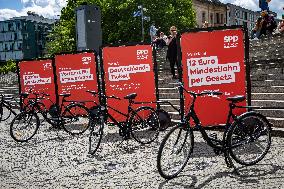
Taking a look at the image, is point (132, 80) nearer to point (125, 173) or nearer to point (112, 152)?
point (112, 152)

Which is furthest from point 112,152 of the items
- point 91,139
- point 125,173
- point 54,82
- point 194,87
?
point 54,82

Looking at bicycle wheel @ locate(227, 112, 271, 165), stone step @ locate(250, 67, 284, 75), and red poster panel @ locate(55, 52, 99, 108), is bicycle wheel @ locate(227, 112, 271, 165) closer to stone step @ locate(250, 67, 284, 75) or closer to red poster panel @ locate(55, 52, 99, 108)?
stone step @ locate(250, 67, 284, 75)

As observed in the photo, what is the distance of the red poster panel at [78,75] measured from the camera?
11250mm

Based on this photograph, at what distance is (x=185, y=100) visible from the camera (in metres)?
8.07

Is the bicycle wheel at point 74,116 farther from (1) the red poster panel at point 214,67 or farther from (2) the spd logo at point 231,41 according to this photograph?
(2) the spd logo at point 231,41

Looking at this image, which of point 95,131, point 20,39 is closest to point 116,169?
point 95,131

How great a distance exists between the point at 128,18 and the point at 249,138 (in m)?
37.1

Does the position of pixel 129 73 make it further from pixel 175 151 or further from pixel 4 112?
pixel 4 112

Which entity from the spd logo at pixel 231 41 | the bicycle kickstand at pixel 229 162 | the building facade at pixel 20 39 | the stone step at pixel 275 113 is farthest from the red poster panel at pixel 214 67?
the building facade at pixel 20 39

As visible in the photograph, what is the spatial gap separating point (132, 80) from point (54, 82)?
11.2ft

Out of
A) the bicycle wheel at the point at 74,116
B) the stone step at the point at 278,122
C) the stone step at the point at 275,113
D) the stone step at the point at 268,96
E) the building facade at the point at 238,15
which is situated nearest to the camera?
the stone step at the point at 278,122

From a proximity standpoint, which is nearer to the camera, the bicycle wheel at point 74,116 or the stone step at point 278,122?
the stone step at point 278,122

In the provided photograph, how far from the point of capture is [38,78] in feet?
41.1

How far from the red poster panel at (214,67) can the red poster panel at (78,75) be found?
4107mm
